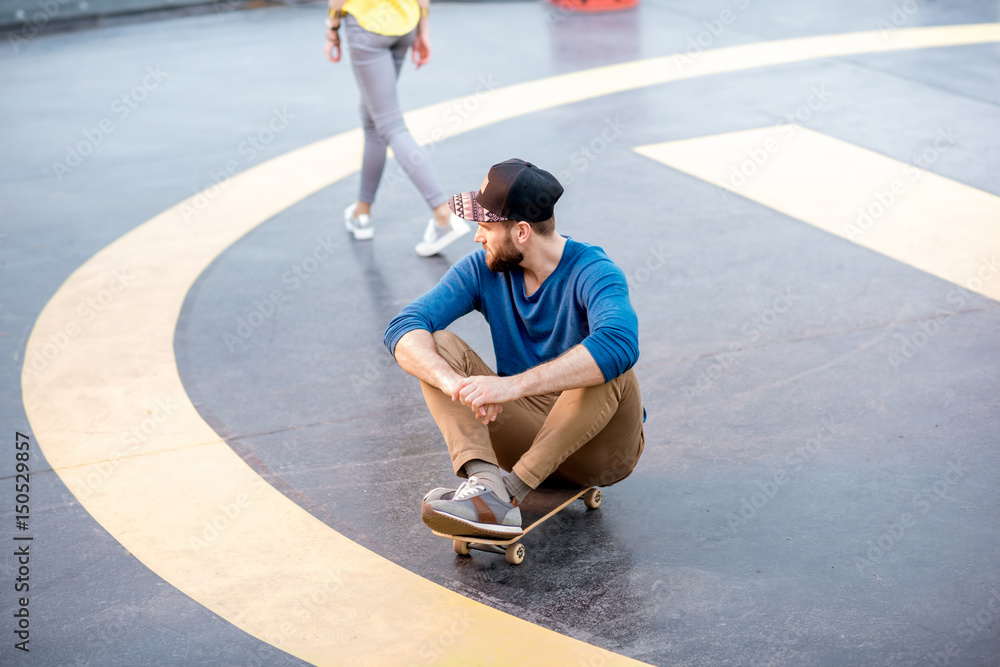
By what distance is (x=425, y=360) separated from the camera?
9.52ft

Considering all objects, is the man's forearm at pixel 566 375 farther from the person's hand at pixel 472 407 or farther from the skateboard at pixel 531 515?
the skateboard at pixel 531 515

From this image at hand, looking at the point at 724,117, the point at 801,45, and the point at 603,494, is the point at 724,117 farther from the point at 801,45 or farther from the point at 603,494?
the point at 603,494

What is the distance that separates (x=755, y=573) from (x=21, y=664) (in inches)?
79.7

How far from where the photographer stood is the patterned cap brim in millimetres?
2912

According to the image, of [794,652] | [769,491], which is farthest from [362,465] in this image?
[794,652]

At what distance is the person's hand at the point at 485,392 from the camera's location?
2.76 metres

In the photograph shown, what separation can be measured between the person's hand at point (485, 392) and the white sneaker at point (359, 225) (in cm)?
288

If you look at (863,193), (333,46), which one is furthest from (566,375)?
(863,193)

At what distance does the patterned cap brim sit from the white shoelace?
2.49 ft

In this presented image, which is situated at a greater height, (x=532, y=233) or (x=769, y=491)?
(x=532, y=233)

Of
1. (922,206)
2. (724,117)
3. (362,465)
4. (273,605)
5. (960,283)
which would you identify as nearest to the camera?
(273,605)

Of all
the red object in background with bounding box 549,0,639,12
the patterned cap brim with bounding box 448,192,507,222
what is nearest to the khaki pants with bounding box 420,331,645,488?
the patterned cap brim with bounding box 448,192,507,222

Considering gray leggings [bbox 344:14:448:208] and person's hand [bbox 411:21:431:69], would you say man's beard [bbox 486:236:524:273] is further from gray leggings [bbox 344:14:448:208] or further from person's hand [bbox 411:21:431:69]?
person's hand [bbox 411:21:431:69]

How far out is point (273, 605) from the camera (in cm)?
282
